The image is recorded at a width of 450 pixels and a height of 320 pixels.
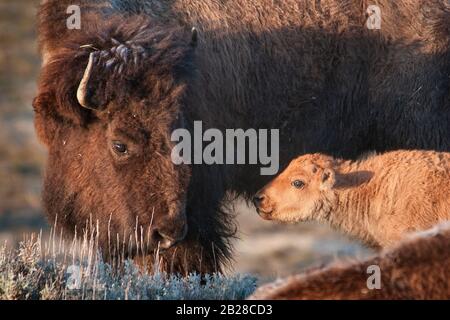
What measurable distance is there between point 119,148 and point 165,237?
73cm

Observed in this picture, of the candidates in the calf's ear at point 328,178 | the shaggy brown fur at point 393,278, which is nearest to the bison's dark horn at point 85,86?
the calf's ear at point 328,178

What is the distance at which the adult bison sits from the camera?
8.18m

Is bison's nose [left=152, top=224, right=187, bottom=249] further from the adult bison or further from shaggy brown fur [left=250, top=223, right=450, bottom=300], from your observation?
shaggy brown fur [left=250, top=223, right=450, bottom=300]

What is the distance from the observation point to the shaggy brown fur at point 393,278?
5.30 metres

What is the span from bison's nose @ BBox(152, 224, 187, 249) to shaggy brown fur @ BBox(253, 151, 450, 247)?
3.88 ft

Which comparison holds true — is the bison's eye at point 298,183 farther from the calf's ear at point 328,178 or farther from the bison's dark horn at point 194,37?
the bison's dark horn at point 194,37

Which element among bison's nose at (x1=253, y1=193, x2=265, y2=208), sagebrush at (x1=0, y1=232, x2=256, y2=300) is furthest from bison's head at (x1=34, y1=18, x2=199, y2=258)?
bison's nose at (x1=253, y1=193, x2=265, y2=208)

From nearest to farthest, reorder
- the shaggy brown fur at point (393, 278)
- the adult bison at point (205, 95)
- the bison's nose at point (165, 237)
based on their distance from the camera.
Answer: the shaggy brown fur at point (393, 278) < the bison's nose at point (165, 237) < the adult bison at point (205, 95)

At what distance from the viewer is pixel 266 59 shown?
9.35 meters

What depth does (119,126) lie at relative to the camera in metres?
8.19

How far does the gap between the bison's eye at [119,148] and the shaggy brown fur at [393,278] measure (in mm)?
2921

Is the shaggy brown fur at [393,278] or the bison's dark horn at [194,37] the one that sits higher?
the bison's dark horn at [194,37]

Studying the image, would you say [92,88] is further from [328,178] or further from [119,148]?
[328,178]
